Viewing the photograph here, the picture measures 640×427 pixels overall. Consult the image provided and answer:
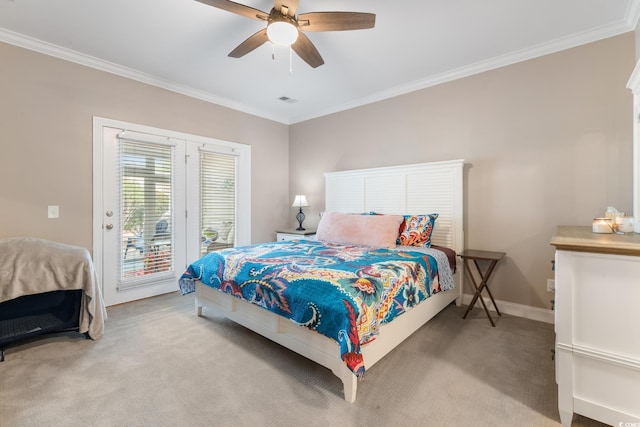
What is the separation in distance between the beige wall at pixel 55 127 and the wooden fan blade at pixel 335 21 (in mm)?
2417

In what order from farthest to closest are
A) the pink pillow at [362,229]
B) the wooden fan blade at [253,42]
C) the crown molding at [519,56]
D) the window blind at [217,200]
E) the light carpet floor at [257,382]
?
the window blind at [217,200] < the pink pillow at [362,229] < the crown molding at [519,56] < the wooden fan blade at [253,42] < the light carpet floor at [257,382]

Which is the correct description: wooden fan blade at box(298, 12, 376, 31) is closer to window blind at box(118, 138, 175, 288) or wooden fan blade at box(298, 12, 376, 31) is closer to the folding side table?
the folding side table

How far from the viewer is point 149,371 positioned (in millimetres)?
1954

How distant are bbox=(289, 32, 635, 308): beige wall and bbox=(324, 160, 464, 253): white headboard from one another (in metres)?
0.17

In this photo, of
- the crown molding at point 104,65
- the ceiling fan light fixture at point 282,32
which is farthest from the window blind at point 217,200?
the ceiling fan light fixture at point 282,32

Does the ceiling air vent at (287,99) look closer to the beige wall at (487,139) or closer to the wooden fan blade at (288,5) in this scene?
the beige wall at (487,139)

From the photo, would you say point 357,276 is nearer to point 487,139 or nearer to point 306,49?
point 306,49

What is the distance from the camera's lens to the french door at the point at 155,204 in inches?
125

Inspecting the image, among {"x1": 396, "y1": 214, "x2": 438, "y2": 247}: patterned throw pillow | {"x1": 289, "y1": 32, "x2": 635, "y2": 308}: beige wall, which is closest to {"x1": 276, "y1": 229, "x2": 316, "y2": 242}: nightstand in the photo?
{"x1": 396, "y1": 214, "x2": 438, "y2": 247}: patterned throw pillow

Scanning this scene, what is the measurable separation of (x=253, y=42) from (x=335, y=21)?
0.73 metres

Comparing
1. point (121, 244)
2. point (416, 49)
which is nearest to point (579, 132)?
point (416, 49)

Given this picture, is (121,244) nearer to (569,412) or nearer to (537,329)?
(569,412)

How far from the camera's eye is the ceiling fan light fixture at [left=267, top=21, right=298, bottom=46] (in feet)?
6.66

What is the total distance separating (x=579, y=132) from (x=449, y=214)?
4.42ft
